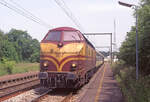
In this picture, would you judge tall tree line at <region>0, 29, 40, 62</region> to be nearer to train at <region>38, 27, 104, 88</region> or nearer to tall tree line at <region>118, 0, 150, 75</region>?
tall tree line at <region>118, 0, 150, 75</region>

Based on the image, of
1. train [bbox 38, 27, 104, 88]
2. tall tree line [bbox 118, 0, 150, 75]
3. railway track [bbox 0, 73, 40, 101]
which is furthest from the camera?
railway track [bbox 0, 73, 40, 101]

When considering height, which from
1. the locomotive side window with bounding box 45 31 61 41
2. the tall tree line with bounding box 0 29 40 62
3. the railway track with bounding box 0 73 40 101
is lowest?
the railway track with bounding box 0 73 40 101

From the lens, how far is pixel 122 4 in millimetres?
13102

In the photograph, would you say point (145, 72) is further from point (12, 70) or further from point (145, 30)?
point (12, 70)

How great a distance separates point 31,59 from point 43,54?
61075 mm

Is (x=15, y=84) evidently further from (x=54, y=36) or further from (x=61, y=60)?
(x=61, y=60)

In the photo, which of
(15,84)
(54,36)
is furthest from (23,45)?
(54,36)

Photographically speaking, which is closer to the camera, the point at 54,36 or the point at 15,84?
the point at 54,36

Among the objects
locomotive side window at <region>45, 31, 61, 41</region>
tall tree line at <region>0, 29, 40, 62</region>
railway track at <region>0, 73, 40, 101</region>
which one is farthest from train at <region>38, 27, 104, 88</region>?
tall tree line at <region>0, 29, 40, 62</region>

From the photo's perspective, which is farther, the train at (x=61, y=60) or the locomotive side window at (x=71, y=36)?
the locomotive side window at (x=71, y=36)

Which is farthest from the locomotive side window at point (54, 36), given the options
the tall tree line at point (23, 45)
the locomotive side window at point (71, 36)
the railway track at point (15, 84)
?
the tall tree line at point (23, 45)

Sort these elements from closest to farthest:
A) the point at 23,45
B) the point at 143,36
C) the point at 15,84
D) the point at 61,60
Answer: the point at 143,36 < the point at 61,60 < the point at 15,84 < the point at 23,45

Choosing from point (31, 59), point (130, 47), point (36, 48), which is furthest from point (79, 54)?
point (36, 48)

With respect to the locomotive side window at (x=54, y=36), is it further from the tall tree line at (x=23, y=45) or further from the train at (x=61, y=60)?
the tall tree line at (x=23, y=45)
